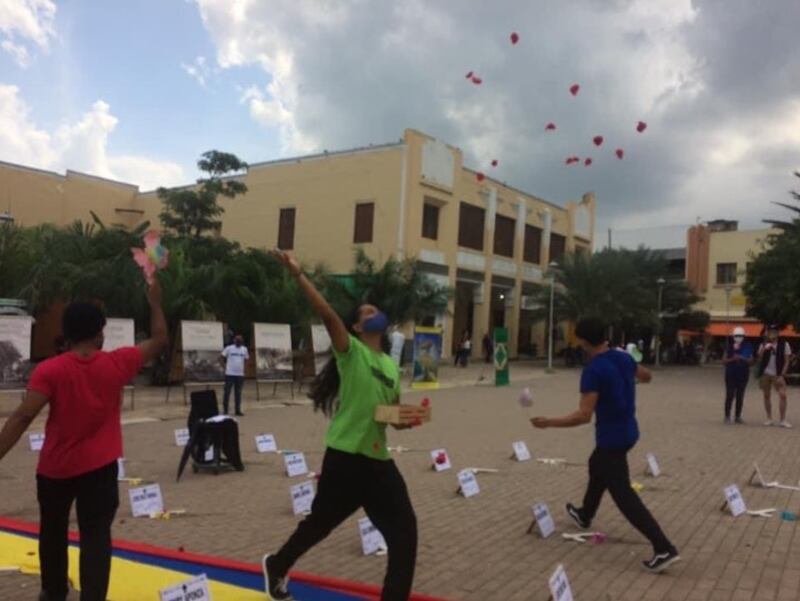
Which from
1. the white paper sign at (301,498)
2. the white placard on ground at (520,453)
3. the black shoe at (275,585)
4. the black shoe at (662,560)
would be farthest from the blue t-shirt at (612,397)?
the white placard on ground at (520,453)

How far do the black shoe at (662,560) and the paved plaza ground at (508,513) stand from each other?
8cm

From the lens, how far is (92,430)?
3.78 metres

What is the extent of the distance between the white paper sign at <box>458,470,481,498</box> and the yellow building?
2624 centimetres

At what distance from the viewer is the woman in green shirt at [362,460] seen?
3986 millimetres

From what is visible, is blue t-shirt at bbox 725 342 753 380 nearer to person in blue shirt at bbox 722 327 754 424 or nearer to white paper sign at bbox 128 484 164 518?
person in blue shirt at bbox 722 327 754 424

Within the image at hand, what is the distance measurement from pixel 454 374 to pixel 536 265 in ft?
56.6

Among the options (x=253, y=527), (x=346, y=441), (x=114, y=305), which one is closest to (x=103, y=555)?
(x=346, y=441)

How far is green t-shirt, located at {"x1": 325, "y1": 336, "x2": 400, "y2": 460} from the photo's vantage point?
411cm

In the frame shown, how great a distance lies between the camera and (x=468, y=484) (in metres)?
7.90

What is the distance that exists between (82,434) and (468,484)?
490cm

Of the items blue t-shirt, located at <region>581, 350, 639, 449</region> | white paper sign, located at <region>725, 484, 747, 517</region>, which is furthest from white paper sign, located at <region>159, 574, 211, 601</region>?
white paper sign, located at <region>725, 484, 747, 517</region>

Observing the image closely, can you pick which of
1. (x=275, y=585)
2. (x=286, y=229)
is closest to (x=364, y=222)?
(x=286, y=229)

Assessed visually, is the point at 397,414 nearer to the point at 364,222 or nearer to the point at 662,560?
the point at 662,560

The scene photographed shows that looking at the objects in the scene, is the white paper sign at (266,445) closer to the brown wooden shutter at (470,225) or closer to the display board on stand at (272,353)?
the display board on stand at (272,353)
